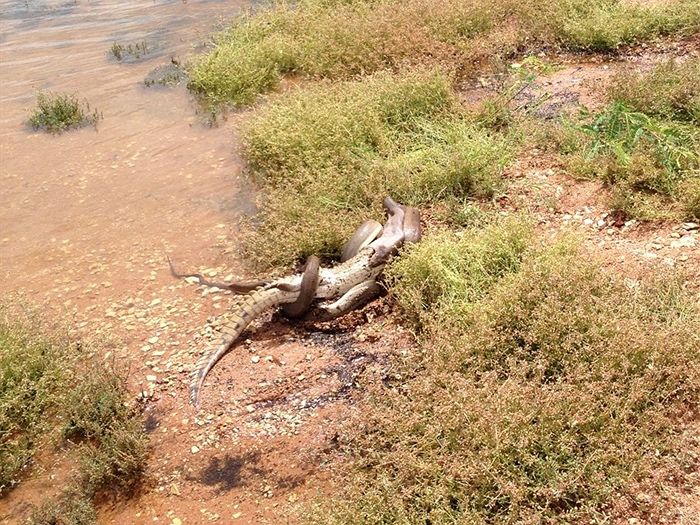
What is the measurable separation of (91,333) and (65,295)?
84cm

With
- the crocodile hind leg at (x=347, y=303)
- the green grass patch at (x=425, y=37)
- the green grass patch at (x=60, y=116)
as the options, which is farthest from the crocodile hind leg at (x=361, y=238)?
the green grass patch at (x=60, y=116)

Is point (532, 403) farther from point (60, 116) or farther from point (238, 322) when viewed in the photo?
point (60, 116)

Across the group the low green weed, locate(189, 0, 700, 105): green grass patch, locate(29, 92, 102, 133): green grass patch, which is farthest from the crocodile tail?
locate(29, 92, 102, 133): green grass patch

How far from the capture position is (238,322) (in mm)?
5965

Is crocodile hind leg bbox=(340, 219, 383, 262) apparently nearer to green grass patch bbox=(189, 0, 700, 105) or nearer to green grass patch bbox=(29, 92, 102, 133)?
green grass patch bbox=(189, 0, 700, 105)

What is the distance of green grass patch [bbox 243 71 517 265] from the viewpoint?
710 cm

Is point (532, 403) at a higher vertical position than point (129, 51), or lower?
lower

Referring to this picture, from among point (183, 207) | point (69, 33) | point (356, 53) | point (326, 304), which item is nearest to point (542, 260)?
point (326, 304)

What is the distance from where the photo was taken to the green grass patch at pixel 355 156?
7.10 metres

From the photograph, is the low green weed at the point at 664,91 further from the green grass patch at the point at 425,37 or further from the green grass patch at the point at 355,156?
the green grass patch at the point at 425,37

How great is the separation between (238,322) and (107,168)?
4488 millimetres

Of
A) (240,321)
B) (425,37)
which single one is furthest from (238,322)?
(425,37)

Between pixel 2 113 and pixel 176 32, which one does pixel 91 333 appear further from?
pixel 176 32

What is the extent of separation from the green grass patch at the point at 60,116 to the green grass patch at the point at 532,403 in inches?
291
